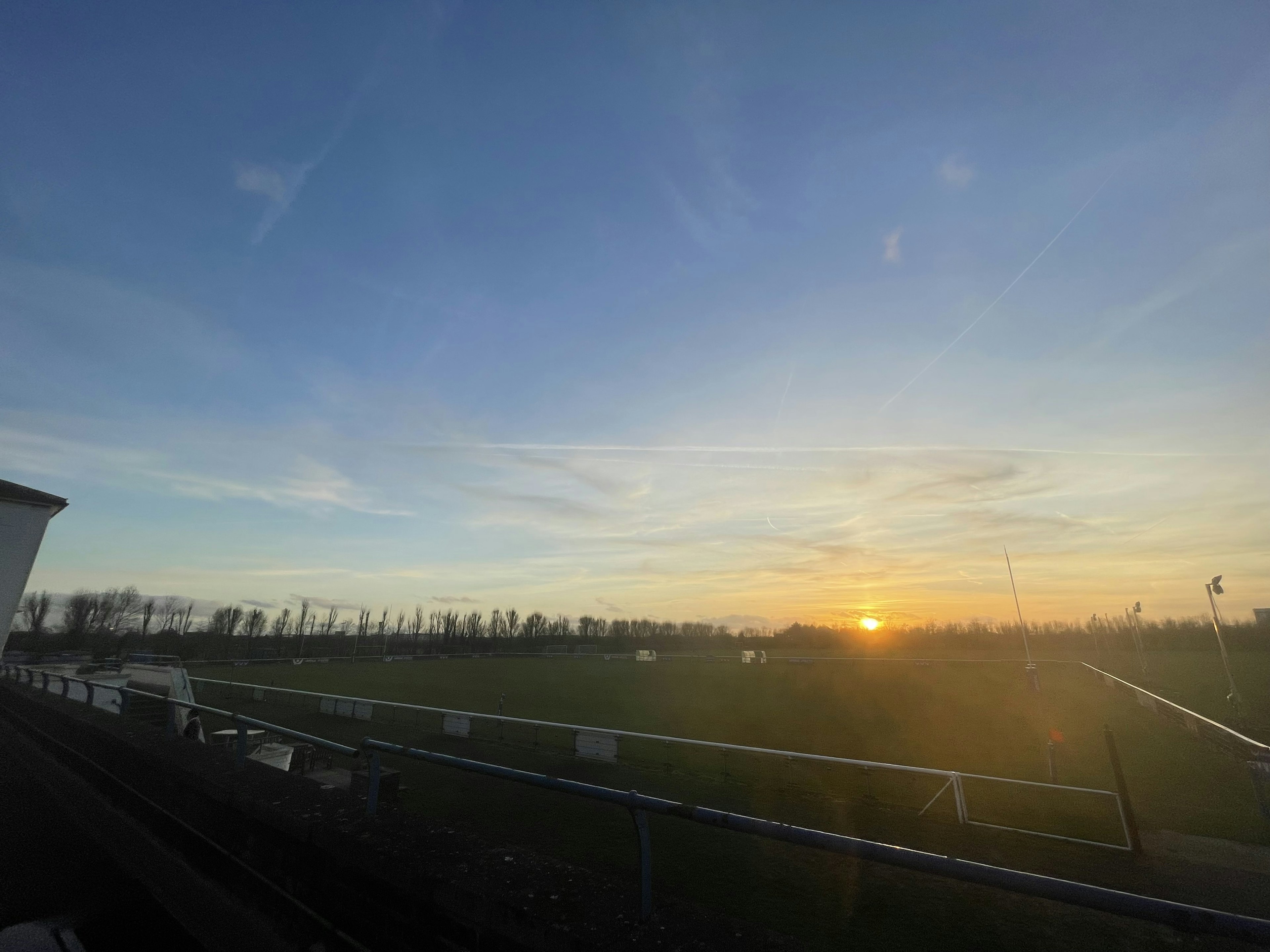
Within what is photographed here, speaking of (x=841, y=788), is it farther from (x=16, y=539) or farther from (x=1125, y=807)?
(x=16, y=539)

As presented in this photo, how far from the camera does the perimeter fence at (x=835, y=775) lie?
39.3 ft

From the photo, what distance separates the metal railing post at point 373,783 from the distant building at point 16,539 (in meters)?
27.2

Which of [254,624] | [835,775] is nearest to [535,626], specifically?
[254,624]

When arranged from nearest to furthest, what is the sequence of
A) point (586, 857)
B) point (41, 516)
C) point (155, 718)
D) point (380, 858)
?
point (380, 858) < point (586, 857) < point (155, 718) < point (41, 516)

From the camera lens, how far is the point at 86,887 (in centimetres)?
400

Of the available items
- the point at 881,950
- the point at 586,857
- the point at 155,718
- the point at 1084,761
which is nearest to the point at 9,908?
the point at 586,857

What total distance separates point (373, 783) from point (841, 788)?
51.7 ft

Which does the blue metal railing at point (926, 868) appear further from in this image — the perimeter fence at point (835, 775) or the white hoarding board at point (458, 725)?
the white hoarding board at point (458, 725)

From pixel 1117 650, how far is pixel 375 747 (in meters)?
126

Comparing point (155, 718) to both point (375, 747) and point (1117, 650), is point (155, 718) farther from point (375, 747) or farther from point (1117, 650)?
point (1117, 650)

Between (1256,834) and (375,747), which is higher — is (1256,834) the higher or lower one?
the lower one

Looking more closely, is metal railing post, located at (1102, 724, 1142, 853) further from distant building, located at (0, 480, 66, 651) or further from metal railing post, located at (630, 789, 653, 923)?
distant building, located at (0, 480, 66, 651)

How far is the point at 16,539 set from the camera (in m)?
21.1

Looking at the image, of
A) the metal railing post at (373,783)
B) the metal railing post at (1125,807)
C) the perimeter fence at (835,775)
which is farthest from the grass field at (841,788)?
the metal railing post at (373,783)
